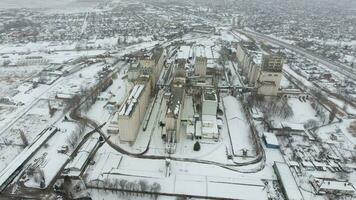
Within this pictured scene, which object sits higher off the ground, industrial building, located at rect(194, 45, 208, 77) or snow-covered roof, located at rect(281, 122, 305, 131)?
industrial building, located at rect(194, 45, 208, 77)

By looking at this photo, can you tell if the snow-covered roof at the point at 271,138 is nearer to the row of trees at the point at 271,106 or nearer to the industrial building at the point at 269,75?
the row of trees at the point at 271,106

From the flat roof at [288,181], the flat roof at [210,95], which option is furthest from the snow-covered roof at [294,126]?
the flat roof at [210,95]

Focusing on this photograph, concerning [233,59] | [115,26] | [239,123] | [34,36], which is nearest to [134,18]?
[115,26]

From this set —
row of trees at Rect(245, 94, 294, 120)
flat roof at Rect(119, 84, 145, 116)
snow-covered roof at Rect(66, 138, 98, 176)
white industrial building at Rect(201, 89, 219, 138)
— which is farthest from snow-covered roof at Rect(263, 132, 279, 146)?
snow-covered roof at Rect(66, 138, 98, 176)

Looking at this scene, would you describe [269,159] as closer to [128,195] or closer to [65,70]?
[128,195]

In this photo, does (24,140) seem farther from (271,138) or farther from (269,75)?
(269,75)

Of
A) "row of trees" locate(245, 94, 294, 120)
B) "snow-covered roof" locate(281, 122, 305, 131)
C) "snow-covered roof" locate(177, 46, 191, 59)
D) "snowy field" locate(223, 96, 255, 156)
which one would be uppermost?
"snow-covered roof" locate(177, 46, 191, 59)

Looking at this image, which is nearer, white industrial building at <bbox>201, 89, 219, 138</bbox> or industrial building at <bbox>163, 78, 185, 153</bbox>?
industrial building at <bbox>163, 78, 185, 153</bbox>

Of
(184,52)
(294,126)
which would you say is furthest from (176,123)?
(184,52)

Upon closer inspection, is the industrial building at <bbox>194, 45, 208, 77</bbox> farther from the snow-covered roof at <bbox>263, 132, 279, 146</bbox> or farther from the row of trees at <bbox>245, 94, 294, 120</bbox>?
the snow-covered roof at <bbox>263, 132, 279, 146</bbox>
